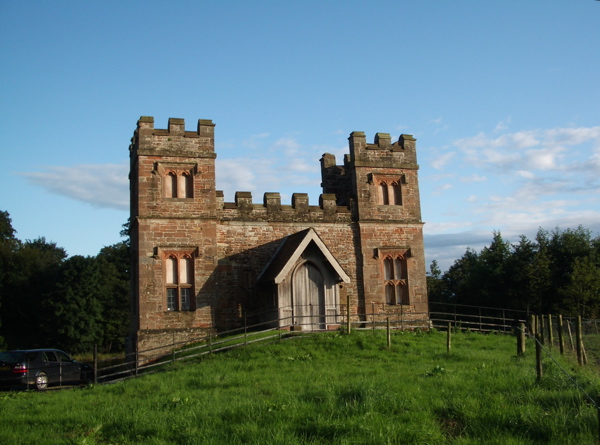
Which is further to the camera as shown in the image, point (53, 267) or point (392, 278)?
point (53, 267)

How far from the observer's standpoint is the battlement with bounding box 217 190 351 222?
26203mm

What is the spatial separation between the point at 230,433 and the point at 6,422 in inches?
206

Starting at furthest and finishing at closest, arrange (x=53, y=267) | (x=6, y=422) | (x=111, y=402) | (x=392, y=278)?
(x=53, y=267)
(x=392, y=278)
(x=111, y=402)
(x=6, y=422)

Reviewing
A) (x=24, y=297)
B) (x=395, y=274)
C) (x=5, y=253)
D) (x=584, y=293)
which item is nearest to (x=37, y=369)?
(x=395, y=274)

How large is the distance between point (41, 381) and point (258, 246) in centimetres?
999

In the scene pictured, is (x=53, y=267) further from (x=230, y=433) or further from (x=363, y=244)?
(x=230, y=433)

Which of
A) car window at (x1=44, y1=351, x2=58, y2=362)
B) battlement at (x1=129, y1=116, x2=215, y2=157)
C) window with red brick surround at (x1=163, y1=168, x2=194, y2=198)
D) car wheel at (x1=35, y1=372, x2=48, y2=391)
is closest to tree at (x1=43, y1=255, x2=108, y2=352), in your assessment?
car window at (x1=44, y1=351, x2=58, y2=362)

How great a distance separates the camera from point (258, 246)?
2616 cm

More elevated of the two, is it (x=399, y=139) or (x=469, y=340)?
(x=399, y=139)

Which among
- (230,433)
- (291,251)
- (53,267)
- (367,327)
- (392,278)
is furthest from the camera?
(53,267)

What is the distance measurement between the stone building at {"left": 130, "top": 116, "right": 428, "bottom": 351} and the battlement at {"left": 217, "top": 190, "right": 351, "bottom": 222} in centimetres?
5

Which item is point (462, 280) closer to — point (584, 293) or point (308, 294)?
point (584, 293)

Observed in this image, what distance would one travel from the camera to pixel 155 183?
987 inches

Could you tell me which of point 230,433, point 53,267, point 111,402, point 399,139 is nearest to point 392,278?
point 399,139
